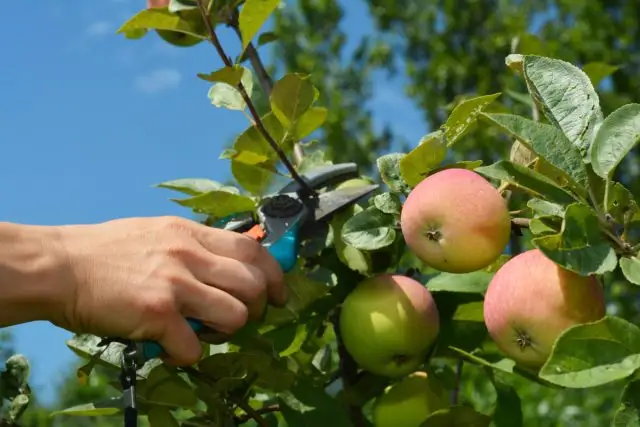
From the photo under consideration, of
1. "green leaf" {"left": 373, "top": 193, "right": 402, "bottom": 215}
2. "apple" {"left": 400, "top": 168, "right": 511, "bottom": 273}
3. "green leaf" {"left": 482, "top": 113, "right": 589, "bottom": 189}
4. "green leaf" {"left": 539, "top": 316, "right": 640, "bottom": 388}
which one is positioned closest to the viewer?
"green leaf" {"left": 539, "top": 316, "right": 640, "bottom": 388}

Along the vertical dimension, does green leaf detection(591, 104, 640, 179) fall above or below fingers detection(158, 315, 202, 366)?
above

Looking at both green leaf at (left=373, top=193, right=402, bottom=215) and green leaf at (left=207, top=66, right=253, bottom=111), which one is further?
green leaf at (left=207, top=66, right=253, bottom=111)

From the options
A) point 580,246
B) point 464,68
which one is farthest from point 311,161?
point 464,68

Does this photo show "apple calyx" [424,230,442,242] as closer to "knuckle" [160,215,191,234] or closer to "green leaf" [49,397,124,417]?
"knuckle" [160,215,191,234]

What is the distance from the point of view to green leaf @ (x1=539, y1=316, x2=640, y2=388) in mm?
880

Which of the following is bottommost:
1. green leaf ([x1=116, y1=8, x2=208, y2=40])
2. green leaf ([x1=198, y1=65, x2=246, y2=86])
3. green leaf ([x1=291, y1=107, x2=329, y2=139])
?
green leaf ([x1=291, y1=107, x2=329, y2=139])

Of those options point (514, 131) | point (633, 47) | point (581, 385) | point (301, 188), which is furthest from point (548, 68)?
point (633, 47)

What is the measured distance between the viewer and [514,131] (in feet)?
3.22

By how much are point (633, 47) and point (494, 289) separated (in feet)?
15.3

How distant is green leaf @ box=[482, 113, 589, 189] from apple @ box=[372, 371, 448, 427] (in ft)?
1.69

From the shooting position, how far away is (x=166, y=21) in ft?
5.02

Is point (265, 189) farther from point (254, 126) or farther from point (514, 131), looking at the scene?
point (514, 131)

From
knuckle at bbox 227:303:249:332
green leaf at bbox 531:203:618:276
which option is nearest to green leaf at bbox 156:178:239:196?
knuckle at bbox 227:303:249:332

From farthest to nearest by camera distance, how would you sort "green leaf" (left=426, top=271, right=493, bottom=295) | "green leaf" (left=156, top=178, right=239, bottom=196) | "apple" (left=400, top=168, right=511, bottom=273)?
"green leaf" (left=156, top=178, right=239, bottom=196)
"green leaf" (left=426, top=271, right=493, bottom=295)
"apple" (left=400, top=168, right=511, bottom=273)
